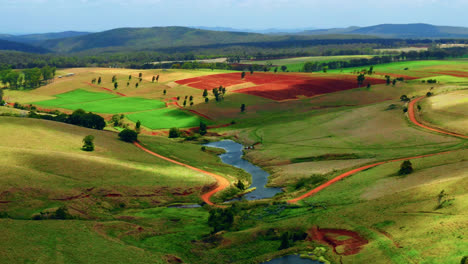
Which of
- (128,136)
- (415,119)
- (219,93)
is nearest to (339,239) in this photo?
(128,136)

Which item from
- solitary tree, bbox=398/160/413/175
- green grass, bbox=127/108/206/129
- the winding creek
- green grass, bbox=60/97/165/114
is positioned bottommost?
the winding creek

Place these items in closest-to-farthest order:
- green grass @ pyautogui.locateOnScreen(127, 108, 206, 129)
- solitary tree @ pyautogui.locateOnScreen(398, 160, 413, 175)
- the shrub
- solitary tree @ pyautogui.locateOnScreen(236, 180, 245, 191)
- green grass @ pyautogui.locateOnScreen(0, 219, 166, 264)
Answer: green grass @ pyautogui.locateOnScreen(0, 219, 166, 264)
solitary tree @ pyautogui.locateOnScreen(398, 160, 413, 175)
solitary tree @ pyautogui.locateOnScreen(236, 180, 245, 191)
the shrub
green grass @ pyautogui.locateOnScreen(127, 108, 206, 129)

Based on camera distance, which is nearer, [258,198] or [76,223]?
[76,223]

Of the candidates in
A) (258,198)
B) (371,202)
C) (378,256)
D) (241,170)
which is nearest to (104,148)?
(241,170)

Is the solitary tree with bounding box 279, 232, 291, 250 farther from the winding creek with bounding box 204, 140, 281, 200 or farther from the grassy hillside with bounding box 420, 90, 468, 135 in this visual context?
the grassy hillside with bounding box 420, 90, 468, 135

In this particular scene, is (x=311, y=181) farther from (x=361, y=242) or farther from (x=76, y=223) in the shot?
(x=76, y=223)

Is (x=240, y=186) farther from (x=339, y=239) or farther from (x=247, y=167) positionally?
(x=339, y=239)

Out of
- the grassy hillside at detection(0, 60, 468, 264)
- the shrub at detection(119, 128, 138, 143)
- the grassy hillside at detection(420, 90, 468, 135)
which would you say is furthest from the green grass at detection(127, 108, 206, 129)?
the grassy hillside at detection(420, 90, 468, 135)
